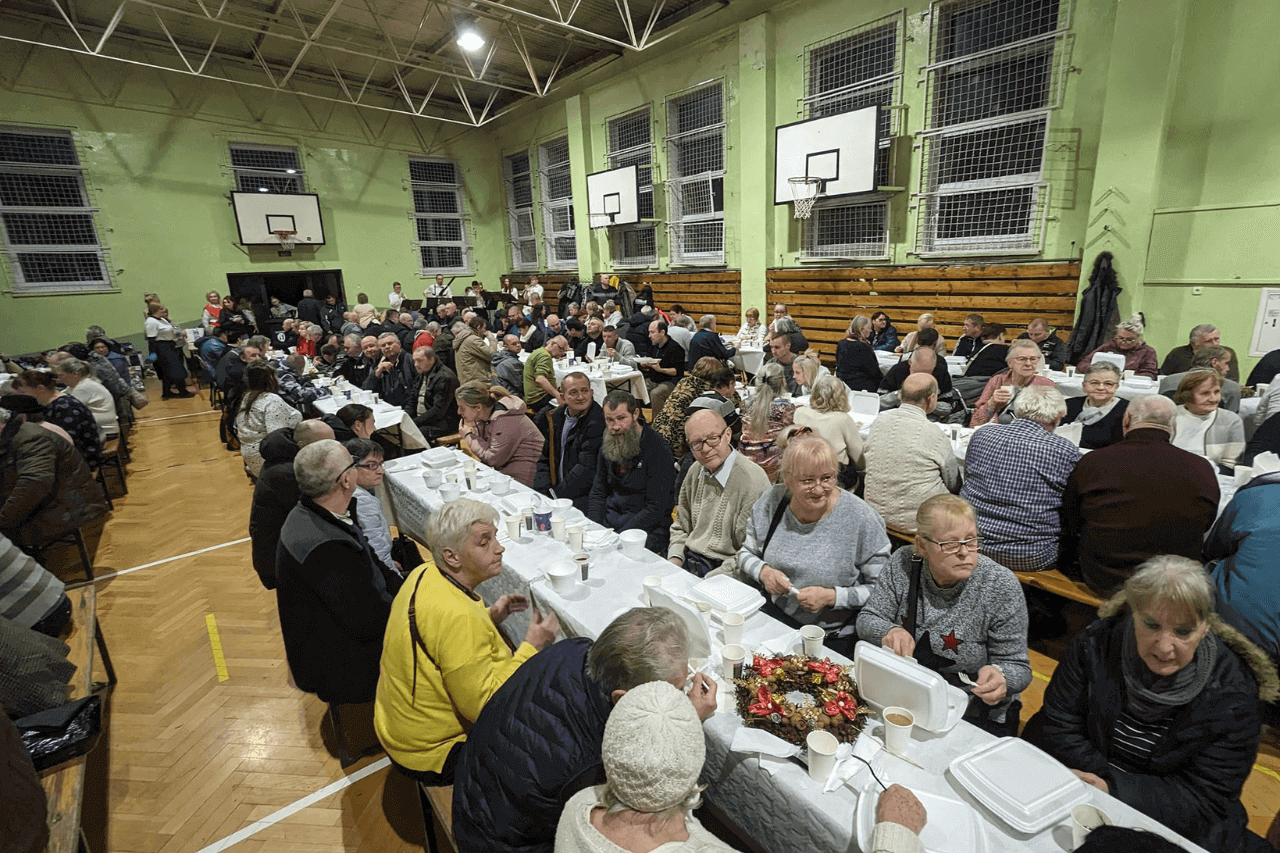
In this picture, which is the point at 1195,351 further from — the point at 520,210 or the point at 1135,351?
the point at 520,210

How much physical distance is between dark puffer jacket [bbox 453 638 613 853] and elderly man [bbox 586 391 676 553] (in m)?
1.75

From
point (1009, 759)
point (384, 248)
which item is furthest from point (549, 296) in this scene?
point (1009, 759)

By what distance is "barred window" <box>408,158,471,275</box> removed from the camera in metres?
15.9

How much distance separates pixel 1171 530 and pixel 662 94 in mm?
11415

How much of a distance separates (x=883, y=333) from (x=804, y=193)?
2547 millimetres

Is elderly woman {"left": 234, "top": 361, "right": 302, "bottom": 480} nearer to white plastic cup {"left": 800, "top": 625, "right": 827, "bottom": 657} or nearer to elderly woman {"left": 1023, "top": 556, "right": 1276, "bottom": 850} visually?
white plastic cup {"left": 800, "top": 625, "right": 827, "bottom": 657}

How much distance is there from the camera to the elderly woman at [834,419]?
135 inches

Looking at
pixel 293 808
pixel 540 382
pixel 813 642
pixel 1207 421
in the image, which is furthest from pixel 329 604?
pixel 1207 421

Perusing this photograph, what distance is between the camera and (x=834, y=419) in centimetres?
343

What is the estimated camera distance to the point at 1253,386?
5.20 m

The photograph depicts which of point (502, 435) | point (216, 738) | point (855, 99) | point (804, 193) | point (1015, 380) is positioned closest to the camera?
point (216, 738)

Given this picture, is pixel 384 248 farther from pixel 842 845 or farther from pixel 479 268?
pixel 842 845

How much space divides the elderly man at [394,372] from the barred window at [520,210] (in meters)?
10.5

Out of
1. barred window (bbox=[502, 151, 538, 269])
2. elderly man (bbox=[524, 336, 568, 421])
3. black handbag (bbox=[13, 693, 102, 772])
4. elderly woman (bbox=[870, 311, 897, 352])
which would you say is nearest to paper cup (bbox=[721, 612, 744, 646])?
black handbag (bbox=[13, 693, 102, 772])
